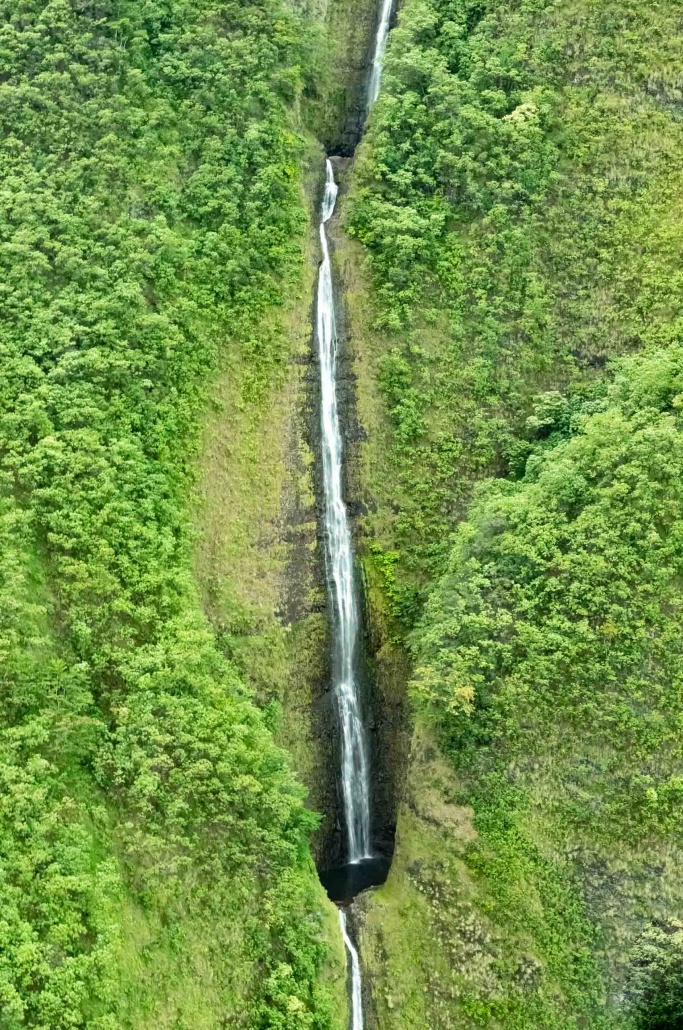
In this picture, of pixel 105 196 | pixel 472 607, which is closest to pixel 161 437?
pixel 105 196

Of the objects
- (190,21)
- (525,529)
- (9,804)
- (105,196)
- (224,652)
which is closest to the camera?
(9,804)

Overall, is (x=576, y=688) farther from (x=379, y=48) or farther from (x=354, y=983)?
(x=379, y=48)

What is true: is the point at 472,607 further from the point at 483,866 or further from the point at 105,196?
the point at 105,196

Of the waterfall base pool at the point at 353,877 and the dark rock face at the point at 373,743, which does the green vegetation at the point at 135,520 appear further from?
the dark rock face at the point at 373,743

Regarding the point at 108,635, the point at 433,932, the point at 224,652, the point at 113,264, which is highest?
the point at 113,264

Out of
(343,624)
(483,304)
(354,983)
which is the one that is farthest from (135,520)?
(354,983)

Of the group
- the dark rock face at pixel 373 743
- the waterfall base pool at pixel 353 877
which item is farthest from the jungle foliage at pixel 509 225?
the waterfall base pool at pixel 353 877

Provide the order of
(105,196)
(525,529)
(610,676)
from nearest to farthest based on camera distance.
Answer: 1. (610,676)
2. (525,529)
3. (105,196)
